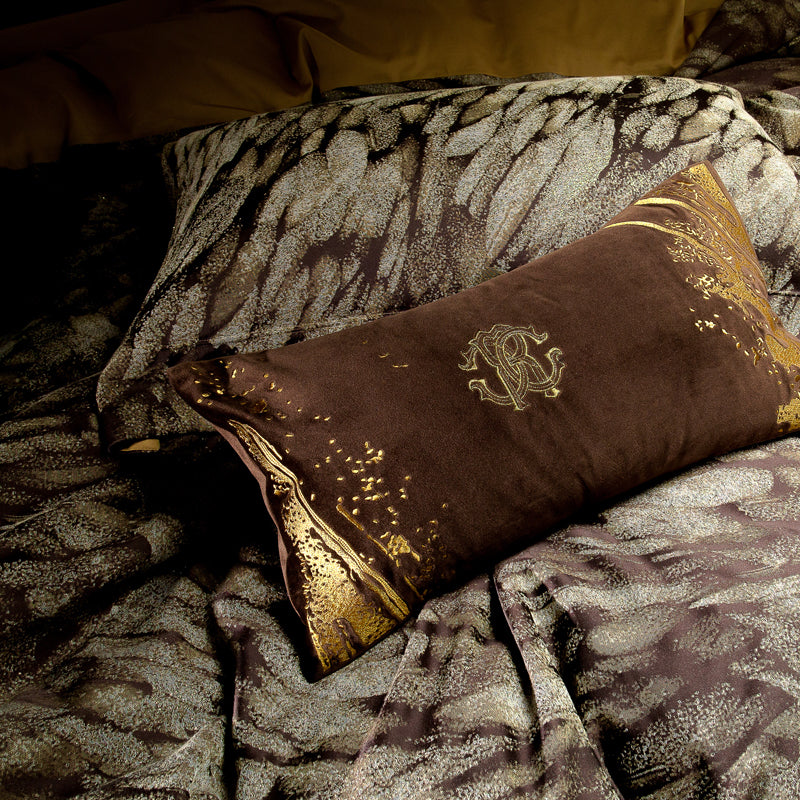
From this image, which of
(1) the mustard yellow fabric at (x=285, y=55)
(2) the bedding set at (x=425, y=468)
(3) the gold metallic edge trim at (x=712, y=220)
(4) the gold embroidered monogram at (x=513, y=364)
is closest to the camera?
(2) the bedding set at (x=425, y=468)

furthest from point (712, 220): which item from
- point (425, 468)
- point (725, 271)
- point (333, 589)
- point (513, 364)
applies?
point (333, 589)

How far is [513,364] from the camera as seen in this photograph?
23.0 inches

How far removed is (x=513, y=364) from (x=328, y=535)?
0.22 meters

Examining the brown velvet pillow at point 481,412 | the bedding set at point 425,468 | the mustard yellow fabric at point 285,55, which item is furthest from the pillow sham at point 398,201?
the mustard yellow fabric at point 285,55

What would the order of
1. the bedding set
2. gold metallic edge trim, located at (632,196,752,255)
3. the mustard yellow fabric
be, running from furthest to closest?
the mustard yellow fabric → gold metallic edge trim, located at (632,196,752,255) → the bedding set

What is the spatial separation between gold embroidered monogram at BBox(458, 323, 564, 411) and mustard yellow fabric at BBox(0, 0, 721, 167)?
0.70 metres

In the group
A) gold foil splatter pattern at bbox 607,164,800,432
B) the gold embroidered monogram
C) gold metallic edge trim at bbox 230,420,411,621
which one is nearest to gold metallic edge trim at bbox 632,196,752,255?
gold foil splatter pattern at bbox 607,164,800,432

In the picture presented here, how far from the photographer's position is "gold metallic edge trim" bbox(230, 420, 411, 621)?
0.53 meters

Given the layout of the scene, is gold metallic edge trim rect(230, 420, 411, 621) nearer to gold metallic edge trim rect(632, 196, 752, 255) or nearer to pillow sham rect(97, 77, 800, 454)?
pillow sham rect(97, 77, 800, 454)

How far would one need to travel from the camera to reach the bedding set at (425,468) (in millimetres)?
460

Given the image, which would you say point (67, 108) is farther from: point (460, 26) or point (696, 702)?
point (696, 702)

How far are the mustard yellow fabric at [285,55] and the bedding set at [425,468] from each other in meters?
0.20

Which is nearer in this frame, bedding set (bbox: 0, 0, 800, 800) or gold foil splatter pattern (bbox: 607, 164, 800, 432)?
bedding set (bbox: 0, 0, 800, 800)

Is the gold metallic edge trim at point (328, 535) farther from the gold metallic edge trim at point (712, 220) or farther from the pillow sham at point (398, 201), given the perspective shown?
the gold metallic edge trim at point (712, 220)
